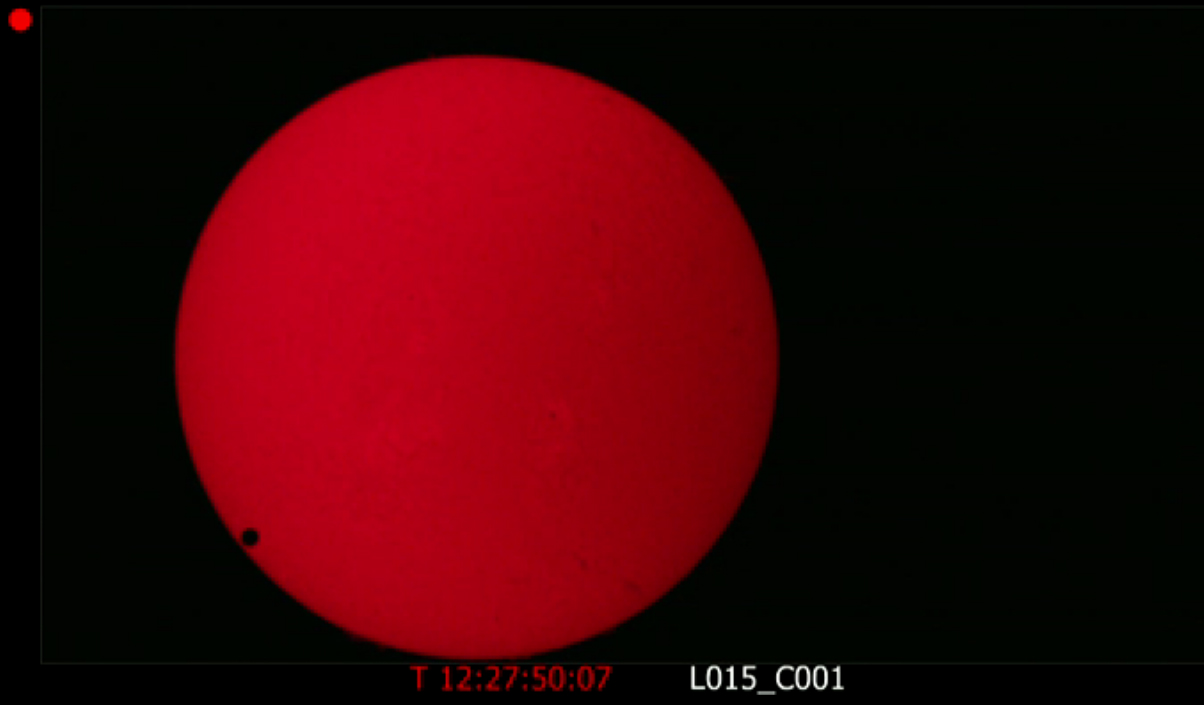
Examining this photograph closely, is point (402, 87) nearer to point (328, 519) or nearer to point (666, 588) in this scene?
point (328, 519)

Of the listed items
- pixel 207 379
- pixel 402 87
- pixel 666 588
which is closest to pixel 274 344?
pixel 207 379

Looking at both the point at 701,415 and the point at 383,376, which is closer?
the point at 383,376

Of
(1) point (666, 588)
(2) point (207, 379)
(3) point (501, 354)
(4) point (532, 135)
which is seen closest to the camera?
(3) point (501, 354)

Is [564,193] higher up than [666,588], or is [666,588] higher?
[564,193]

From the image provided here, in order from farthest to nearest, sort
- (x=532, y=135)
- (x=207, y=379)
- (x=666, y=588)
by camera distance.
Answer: (x=666, y=588) → (x=207, y=379) → (x=532, y=135)

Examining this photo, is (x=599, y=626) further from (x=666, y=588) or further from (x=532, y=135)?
(x=532, y=135)

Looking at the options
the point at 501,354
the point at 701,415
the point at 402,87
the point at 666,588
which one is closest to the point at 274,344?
the point at 501,354

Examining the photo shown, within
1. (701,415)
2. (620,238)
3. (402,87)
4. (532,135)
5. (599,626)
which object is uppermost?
(402,87)
